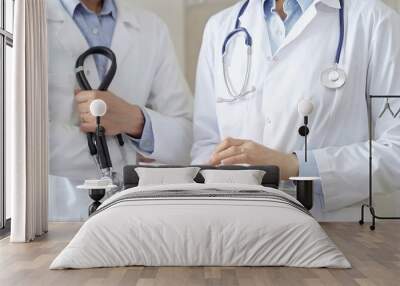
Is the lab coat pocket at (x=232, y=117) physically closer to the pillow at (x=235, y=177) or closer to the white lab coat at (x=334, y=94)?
the white lab coat at (x=334, y=94)

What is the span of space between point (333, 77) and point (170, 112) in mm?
1501

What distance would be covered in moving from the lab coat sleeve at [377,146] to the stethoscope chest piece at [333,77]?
0.24 m

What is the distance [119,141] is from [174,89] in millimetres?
703

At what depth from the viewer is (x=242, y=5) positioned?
590 cm

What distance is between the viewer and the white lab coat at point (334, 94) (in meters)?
5.59

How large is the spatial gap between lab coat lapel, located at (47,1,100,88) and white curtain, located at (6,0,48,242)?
53 cm

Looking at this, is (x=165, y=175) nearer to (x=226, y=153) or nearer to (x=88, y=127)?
(x=226, y=153)

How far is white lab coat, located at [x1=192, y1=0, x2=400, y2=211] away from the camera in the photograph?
5.59 meters

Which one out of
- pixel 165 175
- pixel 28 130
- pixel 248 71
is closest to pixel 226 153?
pixel 165 175

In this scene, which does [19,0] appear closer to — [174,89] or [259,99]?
[174,89]

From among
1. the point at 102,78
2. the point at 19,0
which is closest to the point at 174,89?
the point at 102,78

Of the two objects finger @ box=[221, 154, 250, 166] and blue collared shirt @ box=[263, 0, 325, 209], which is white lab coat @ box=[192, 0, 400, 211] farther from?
finger @ box=[221, 154, 250, 166]

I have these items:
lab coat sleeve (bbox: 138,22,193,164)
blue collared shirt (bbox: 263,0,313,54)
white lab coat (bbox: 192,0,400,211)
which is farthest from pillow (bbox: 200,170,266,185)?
blue collared shirt (bbox: 263,0,313,54)

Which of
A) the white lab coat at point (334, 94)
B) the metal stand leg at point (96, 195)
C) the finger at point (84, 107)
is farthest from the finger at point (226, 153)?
the finger at point (84, 107)
